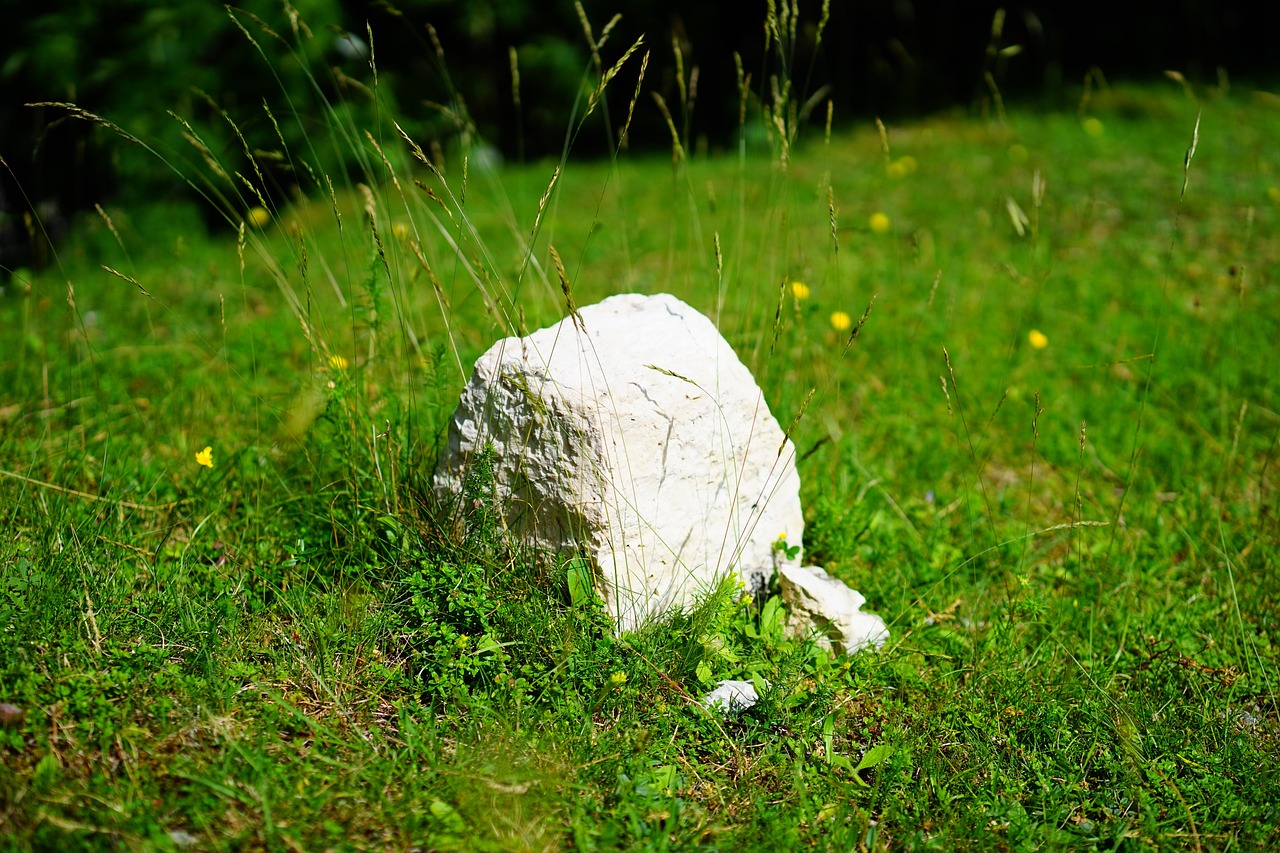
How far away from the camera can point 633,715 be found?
190 cm

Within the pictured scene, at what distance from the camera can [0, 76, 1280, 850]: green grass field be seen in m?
1.70

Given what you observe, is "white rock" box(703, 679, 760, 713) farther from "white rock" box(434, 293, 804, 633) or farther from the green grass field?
"white rock" box(434, 293, 804, 633)

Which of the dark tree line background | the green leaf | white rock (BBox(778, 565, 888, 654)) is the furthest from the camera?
the dark tree line background

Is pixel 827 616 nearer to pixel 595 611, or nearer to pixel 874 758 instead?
pixel 874 758

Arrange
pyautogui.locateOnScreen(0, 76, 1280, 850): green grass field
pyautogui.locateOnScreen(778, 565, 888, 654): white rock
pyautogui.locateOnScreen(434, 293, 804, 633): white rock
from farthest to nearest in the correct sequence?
pyautogui.locateOnScreen(778, 565, 888, 654): white rock → pyautogui.locateOnScreen(434, 293, 804, 633): white rock → pyautogui.locateOnScreen(0, 76, 1280, 850): green grass field

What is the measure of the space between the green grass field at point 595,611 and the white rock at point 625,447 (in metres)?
0.12

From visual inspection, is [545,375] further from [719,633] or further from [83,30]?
[83,30]

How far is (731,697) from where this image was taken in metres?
1.99

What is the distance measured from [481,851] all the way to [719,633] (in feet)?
2.41

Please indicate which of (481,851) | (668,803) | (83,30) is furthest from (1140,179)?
(83,30)

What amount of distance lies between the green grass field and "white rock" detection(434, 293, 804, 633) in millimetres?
116

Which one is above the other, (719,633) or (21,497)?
(21,497)

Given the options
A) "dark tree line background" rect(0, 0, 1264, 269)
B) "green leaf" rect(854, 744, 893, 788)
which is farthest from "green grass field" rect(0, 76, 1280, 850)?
"dark tree line background" rect(0, 0, 1264, 269)

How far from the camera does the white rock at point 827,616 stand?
86.0 inches
